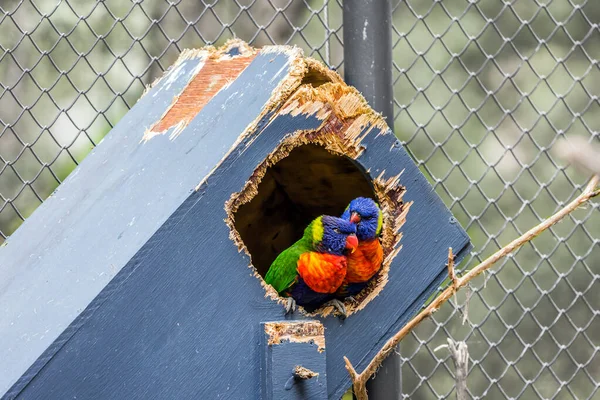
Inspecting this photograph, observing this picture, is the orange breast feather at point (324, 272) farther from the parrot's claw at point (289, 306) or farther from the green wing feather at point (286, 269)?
the parrot's claw at point (289, 306)

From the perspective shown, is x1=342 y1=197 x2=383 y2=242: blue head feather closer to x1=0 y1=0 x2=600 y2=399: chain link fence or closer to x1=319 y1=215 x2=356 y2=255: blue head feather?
x1=319 y1=215 x2=356 y2=255: blue head feather

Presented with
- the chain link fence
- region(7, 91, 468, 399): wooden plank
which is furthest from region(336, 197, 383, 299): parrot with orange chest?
the chain link fence

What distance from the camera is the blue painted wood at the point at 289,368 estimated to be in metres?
1.39

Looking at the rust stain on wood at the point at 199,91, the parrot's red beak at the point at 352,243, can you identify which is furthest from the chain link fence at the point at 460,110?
the parrot's red beak at the point at 352,243

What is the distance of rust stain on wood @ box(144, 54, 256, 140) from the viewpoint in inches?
63.9

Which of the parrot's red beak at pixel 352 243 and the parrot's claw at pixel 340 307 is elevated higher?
the parrot's red beak at pixel 352 243

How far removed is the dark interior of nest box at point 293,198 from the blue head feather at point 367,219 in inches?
3.8

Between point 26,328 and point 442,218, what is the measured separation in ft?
2.70

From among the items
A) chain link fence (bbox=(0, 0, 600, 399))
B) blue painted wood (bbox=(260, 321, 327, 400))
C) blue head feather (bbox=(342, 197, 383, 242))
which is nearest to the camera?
blue painted wood (bbox=(260, 321, 327, 400))

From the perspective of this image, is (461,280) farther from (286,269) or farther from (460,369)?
(286,269)

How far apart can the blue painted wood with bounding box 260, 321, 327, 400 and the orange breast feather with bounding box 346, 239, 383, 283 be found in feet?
0.66

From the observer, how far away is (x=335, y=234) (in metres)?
1.67

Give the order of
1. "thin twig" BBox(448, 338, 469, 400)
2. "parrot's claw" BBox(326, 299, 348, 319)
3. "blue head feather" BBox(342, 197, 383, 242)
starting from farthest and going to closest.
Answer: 1. "blue head feather" BBox(342, 197, 383, 242)
2. "parrot's claw" BBox(326, 299, 348, 319)
3. "thin twig" BBox(448, 338, 469, 400)

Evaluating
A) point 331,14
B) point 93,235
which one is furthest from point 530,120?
point 93,235
